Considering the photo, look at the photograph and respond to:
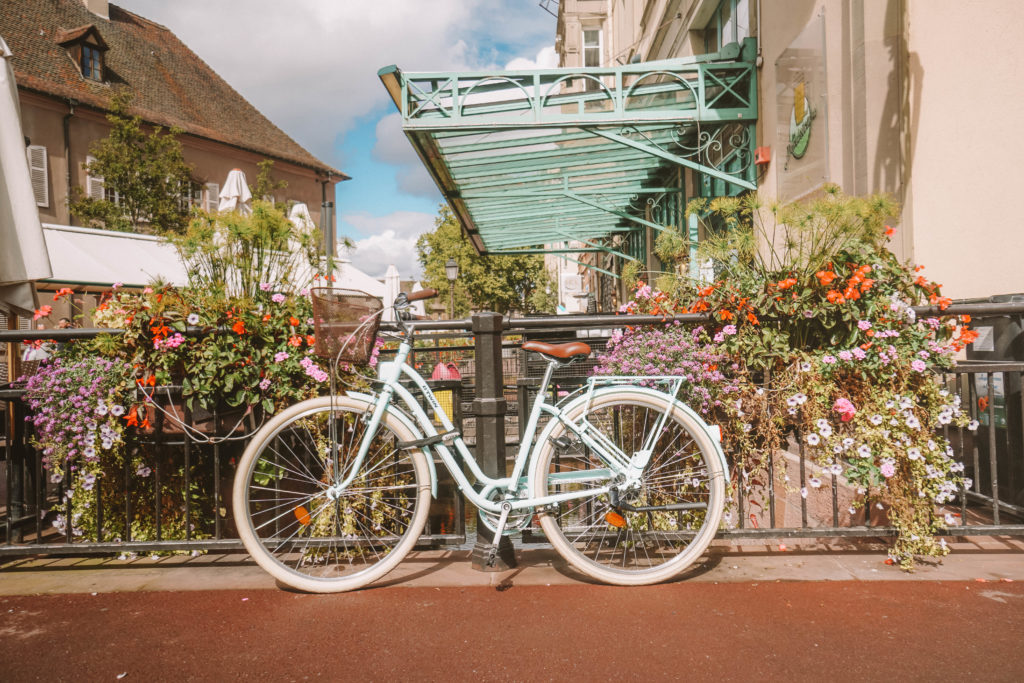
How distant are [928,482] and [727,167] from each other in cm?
580

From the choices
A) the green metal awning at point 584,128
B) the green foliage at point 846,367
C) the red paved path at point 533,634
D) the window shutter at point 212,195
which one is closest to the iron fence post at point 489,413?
the red paved path at point 533,634

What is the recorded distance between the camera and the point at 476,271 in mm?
32875

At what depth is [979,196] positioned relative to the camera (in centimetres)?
468

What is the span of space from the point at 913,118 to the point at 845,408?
2.99 metres

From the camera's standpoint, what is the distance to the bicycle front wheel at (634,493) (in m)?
3.19

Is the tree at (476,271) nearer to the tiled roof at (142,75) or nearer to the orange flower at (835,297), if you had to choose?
the tiled roof at (142,75)

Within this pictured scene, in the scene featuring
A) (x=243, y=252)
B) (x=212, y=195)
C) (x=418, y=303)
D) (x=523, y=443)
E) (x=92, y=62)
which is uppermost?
(x=92, y=62)

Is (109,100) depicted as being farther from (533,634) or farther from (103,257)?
(533,634)

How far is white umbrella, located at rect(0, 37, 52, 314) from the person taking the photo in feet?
13.0

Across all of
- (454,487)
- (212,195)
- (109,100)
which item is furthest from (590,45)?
(454,487)

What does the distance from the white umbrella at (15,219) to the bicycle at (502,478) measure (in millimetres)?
1976

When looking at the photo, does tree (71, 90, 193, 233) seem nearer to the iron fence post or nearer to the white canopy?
the white canopy

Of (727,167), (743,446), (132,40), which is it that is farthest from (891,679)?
(132,40)

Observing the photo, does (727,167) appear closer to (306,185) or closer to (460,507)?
(460,507)
